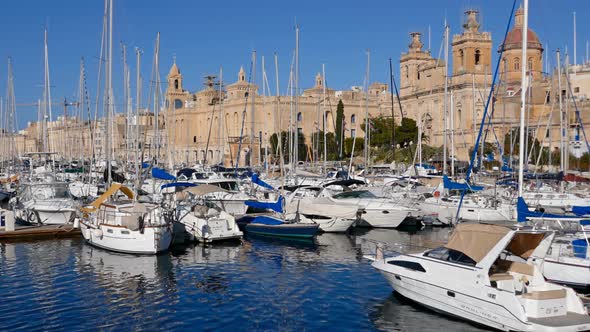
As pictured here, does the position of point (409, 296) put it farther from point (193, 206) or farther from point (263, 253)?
point (193, 206)

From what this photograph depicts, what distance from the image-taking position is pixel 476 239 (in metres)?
14.1

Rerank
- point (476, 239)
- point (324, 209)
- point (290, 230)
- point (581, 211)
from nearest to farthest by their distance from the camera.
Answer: point (476, 239) < point (581, 211) < point (290, 230) < point (324, 209)

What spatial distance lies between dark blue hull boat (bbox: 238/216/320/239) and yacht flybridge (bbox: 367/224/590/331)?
9.02m

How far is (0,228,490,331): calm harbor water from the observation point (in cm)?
1457

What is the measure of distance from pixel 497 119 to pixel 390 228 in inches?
1214

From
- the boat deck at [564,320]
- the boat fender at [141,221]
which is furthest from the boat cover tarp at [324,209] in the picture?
the boat deck at [564,320]

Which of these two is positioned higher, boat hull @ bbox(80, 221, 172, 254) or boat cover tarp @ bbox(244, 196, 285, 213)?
boat cover tarp @ bbox(244, 196, 285, 213)

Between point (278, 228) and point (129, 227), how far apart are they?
18.3 feet

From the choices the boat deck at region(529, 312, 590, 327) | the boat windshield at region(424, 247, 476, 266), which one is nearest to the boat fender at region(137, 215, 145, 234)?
the boat windshield at region(424, 247, 476, 266)

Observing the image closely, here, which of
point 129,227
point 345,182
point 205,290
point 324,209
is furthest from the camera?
point 345,182

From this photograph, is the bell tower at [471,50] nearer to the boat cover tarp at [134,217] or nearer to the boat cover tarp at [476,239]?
the boat cover tarp at [134,217]

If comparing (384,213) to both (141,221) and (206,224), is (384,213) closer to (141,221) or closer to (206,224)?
(206,224)

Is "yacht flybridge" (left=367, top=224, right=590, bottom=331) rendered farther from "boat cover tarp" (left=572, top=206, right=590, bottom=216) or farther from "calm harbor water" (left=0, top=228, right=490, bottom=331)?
"boat cover tarp" (left=572, top=206, right=590, bottom=216)

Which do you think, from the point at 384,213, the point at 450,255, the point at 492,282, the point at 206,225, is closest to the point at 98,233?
the point at 206,225
